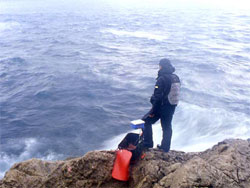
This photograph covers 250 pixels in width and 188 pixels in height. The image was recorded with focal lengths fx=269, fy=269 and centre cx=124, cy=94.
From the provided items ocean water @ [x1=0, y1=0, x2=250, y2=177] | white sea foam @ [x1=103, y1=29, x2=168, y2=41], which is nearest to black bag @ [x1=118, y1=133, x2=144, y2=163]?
ocean water @ [x1=0, y1=0, x2=250, y2=177]

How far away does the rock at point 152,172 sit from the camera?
12.6 ft

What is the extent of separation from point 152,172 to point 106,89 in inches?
405

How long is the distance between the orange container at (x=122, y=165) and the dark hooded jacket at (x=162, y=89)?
1.17m

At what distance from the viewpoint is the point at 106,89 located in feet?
47.2

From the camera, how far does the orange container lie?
4.39 m

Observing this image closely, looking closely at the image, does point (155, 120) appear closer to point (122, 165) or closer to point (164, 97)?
point (164, 97)

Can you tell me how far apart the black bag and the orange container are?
0.15m

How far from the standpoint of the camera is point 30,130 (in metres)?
10.4

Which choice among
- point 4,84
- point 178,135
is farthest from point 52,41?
point 178,135

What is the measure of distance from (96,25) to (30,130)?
26.1m

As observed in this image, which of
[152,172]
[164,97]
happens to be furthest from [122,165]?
[164,97]

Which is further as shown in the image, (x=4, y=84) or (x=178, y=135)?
(x=4, y=84)

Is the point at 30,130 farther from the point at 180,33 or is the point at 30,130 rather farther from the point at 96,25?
the point at 96,25

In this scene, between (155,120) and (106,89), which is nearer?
(155,120)
